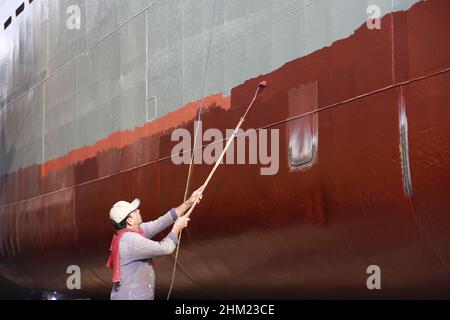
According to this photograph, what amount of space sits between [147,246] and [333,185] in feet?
3.91

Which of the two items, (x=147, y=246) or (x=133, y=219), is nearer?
(x=147, y=246)

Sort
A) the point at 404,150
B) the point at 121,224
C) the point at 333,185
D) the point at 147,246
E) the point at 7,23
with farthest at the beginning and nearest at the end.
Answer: the point at 7,23 < the point at 333,185 < the point at 121,224 < the point at 147,246 < the point at 404,150

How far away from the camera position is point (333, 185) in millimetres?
5023

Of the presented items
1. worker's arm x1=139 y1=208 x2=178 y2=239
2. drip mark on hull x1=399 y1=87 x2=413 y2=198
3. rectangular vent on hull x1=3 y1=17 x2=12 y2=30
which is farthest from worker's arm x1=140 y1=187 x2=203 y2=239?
rectangular vent on hull x1=3 y1=17 x2=12 y2=30

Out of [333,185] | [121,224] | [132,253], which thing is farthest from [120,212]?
[333,185]

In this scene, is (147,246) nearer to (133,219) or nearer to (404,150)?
(133,219)

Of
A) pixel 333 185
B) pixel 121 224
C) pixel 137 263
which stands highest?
pixel 333 185

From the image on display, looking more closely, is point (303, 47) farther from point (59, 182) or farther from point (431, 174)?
point (59, 182)

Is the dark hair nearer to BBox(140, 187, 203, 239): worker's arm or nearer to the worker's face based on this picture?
the worker's face

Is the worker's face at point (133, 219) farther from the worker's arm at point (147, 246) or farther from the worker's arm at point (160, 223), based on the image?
the worker's arm at point (160, 223)

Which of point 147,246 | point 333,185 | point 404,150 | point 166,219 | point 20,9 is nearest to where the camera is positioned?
point 404,150
